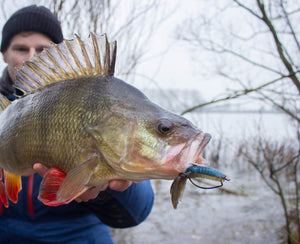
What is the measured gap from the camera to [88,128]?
1132mm

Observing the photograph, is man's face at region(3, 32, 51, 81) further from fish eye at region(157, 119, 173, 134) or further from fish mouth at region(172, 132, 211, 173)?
fish mouth at region(172, 132, 211, 173)

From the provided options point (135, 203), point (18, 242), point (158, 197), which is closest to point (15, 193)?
point (18, 242)

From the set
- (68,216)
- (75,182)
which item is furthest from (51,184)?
(68,216)

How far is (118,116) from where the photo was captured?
1136 millimetres

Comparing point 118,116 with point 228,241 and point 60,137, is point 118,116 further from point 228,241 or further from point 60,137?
point 228,241

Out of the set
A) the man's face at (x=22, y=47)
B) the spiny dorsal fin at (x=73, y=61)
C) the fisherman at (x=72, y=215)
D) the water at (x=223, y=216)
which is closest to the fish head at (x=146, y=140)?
the spiny dorsal fin at (x=73, y=61)

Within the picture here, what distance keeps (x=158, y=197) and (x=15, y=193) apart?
5.91m

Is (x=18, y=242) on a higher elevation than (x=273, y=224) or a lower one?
lower

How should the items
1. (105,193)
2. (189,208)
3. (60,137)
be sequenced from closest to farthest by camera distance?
(60,137) < (105,193) < (189,208)

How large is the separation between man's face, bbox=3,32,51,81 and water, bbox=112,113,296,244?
9.80ft

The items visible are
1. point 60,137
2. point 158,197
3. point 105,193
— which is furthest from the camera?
point 158,197

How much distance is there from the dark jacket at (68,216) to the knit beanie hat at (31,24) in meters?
1.26

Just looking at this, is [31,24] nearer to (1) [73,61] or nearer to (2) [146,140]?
(1) [73,61]

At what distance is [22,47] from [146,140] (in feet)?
5.52
